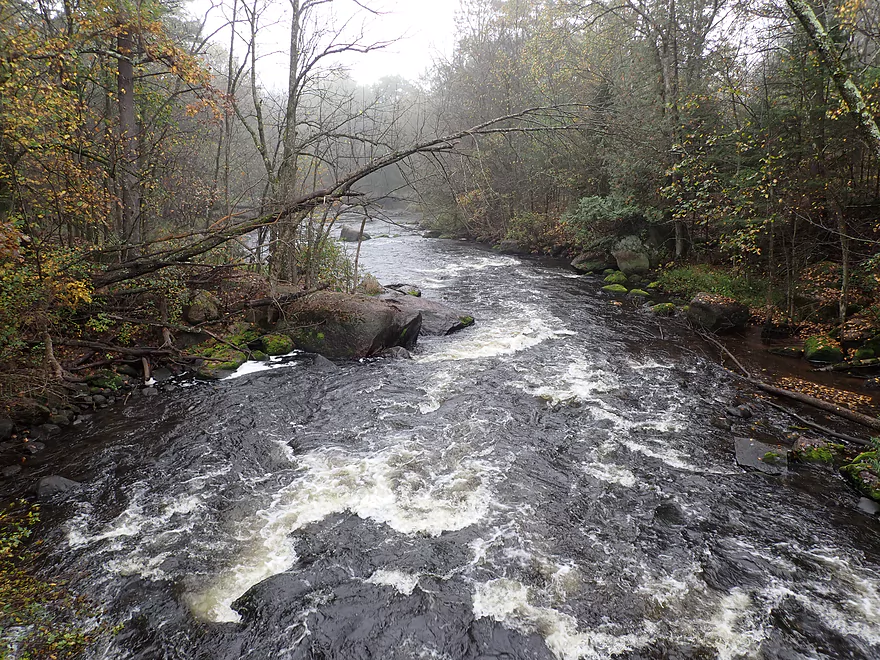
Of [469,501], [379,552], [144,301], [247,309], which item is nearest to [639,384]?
[469,501]

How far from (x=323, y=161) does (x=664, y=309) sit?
1147cm

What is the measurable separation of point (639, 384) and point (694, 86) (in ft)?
41.1

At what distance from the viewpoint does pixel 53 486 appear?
615 cm

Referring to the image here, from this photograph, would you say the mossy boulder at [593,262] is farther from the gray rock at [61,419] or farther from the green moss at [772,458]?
the gray rock at [61,419]

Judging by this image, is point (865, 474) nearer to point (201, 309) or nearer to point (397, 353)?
point (397, 353)

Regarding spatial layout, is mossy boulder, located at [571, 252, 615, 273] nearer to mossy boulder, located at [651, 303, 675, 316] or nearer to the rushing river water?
A: mossy boulder, located at [651, 303, 675, 316]

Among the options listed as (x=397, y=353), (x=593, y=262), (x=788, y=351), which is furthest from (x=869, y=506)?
(x=593, y=262)

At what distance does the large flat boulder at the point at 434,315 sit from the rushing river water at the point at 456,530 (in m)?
3.96

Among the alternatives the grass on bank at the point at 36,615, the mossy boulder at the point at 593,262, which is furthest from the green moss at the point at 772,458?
the mossy boulder at the point at 593,262

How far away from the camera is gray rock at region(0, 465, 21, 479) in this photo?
250 inches

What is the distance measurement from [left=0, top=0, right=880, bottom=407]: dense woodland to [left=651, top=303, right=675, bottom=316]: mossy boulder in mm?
1893

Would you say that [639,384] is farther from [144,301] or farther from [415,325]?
[144,301]

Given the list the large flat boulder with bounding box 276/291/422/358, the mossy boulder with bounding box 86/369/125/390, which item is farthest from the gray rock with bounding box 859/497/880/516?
the mossy boulder with bounding box 86/369/125/390

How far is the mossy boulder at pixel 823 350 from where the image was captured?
10.3 metres
